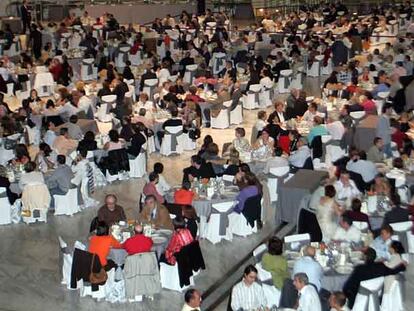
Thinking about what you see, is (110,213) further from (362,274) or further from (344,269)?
(362,274)

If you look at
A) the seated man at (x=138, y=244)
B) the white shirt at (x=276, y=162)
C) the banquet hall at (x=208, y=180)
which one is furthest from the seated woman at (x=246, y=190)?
the seated man at (x=138, y=244)

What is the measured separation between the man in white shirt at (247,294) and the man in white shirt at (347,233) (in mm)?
2111

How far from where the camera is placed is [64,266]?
13.2 metres

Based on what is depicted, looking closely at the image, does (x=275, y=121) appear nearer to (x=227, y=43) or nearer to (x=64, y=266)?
(x=64, y=266)

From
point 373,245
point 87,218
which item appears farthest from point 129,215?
point 373,245

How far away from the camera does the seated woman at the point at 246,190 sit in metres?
14.8

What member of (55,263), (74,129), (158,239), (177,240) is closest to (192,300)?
(177,240)

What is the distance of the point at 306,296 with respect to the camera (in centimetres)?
1085

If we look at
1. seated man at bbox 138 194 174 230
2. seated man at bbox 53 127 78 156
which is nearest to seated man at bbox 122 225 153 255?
seated man at bbox 138 194 174 230

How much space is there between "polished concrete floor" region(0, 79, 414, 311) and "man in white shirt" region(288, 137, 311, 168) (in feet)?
5.29

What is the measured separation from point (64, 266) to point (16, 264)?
1306 mm

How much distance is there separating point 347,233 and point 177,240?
230cm

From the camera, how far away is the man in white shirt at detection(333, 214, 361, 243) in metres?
12.8

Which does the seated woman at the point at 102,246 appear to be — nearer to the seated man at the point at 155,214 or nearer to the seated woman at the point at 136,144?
the seated man at the point at 155,214
